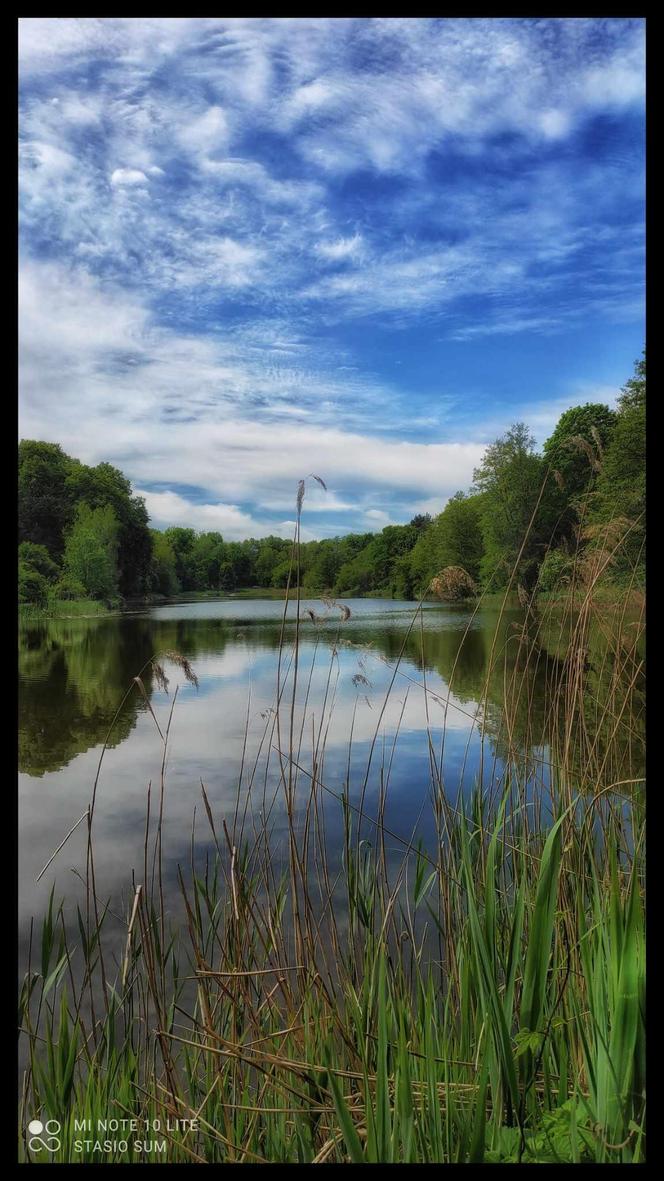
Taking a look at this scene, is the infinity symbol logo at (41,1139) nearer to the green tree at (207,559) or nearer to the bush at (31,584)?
the green tree at (207,559)

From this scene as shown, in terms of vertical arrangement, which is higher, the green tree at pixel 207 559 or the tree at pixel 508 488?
the tree at pixel 508 488

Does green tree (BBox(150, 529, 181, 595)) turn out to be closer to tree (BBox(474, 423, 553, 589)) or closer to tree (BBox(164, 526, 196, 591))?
tree (BBox(164, 526, 196, 591))

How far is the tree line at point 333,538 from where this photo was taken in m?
5.00

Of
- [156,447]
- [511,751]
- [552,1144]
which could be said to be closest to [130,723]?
[156,447]

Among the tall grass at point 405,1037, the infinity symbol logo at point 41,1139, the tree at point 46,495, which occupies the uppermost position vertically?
the tree at point 46,495

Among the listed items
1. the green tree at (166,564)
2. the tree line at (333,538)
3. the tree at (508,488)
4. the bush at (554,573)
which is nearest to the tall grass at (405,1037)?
the bush at (554,573)

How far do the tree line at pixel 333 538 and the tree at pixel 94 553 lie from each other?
3cm

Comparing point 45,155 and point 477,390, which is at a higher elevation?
point 45,155

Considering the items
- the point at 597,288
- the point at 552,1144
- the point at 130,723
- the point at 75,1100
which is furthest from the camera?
the point at 130,723

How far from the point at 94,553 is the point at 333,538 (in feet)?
39.1

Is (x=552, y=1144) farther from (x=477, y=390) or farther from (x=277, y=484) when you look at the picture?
(x=477, y=390)

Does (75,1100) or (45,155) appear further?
(45,155)
